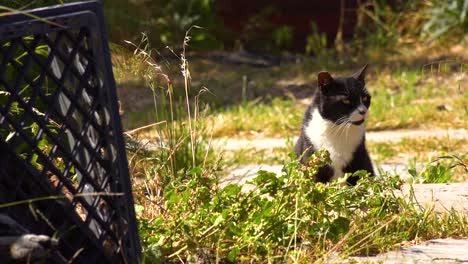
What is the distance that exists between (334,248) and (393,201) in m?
0.62

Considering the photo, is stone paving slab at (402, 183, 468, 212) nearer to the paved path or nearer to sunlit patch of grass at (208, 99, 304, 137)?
the paved path

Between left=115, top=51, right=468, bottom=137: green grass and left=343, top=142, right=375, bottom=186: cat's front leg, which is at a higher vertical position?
left=343, top=142, right=375, bottom=186: cat's front leg

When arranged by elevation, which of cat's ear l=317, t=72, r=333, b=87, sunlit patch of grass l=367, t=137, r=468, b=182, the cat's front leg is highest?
cat's ear l=317, t=72, r=333, b=87

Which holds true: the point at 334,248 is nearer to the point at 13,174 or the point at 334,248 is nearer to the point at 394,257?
the point at 394,257

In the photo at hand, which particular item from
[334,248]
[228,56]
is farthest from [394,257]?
[228,56]

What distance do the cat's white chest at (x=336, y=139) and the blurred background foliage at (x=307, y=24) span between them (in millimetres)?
4219

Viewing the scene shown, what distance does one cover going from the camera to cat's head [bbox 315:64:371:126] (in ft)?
16.4

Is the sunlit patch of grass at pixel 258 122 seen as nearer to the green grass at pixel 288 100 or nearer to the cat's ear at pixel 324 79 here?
the green grass at pixel 288 100

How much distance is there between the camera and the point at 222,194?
3.38 meters

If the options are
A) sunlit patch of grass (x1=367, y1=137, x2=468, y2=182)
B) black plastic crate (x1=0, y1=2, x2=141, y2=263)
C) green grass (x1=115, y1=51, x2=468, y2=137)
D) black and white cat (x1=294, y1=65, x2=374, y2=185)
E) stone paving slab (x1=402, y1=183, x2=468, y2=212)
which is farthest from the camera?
green grass (x1=115, y1=51, x2=468, y2=137)

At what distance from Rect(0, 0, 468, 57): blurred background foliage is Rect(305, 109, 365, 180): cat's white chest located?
13.8 ft

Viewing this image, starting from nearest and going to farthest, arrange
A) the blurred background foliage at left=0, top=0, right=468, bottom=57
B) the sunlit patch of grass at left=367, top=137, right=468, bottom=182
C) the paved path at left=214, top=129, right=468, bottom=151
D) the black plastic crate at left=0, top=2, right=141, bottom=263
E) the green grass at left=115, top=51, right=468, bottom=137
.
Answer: the black plastic crate at left=0, top=2, right=141, bottom=263 → the sunlit patch of grass at left=367, top=137, right=468, bottom=182 → the paved path at left=214, top=129, right=468, bottom=151 → the green grass at left=115, top=51, right=468, bottom=137 → the blurred background foliage at left=0, top=0, right=468, bottom=57

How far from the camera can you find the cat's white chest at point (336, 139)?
5004 millimetres

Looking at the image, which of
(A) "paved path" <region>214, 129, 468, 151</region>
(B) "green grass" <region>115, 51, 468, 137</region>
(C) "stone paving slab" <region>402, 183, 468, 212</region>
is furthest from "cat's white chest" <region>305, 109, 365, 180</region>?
(A) "paved path" <region>214, 129, 468, 151</region>
